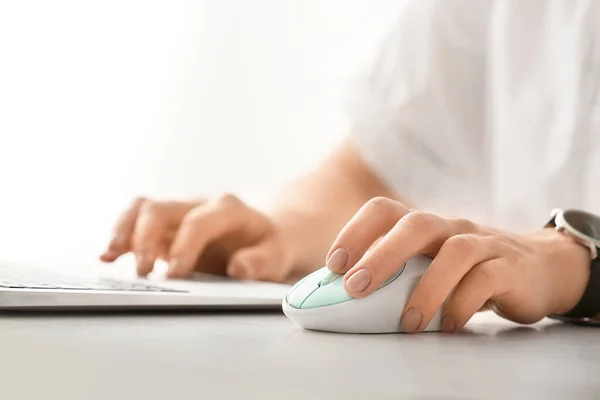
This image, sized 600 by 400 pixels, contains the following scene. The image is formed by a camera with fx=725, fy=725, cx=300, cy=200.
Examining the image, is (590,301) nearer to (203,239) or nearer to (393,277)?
(393,277)

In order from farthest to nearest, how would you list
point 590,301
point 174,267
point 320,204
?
point 320,204 → point 174,267 → point 590,301

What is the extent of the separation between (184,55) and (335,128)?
0.45 metres

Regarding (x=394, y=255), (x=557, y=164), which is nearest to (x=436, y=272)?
(x=394, y=255)

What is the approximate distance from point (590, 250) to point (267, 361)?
312 mm

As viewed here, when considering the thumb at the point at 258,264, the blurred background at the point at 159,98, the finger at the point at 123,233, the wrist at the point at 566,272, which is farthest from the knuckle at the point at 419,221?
the blurred background at the point at 159,98

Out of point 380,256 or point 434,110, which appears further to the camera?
point 434,110

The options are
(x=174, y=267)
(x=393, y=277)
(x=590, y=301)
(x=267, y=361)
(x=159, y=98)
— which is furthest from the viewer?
(x=159, y=98)

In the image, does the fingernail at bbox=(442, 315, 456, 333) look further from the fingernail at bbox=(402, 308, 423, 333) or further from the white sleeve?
the white sleeve

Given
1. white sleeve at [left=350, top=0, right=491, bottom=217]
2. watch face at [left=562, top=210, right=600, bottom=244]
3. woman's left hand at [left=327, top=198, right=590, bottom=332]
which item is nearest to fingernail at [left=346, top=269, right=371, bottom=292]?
woman's left hand at [left=327, top=198, right=590, bottom=332]

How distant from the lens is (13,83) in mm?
1732

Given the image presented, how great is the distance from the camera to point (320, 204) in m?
0.89

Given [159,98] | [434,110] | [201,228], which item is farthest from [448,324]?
[159,98]

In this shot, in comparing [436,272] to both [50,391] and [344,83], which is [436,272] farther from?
[344,83]

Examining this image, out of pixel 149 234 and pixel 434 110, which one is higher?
pixel 434 110
